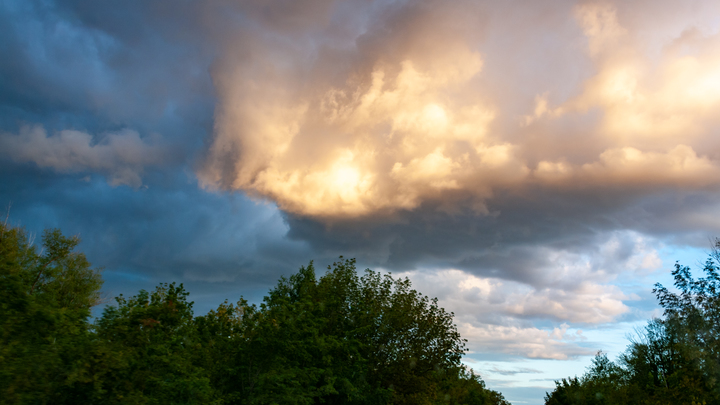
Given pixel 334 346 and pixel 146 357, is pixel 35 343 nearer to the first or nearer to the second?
pixel 146 357

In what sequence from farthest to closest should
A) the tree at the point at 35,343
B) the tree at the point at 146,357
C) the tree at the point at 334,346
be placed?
the tree at the point at 334,346
the tree at the point at 146,357
the tree at the point at 35,343

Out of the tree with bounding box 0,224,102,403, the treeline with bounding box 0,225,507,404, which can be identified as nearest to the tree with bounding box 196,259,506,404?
the treeline with bounding box 0,225,507,404

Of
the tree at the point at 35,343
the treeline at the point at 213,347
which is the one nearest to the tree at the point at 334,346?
the treeline at the point at 213,347

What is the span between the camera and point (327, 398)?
33344mm

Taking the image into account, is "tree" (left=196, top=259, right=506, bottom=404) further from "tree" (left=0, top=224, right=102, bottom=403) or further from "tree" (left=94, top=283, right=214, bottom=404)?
"tree" (left=0, top=224, right=102, bottom=403)

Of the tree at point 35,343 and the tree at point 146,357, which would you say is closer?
the tree at point 35,343

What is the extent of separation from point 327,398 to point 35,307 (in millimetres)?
24937

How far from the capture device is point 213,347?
2398 cm

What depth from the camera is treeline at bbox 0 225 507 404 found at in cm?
1136

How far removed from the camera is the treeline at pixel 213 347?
37.3ft

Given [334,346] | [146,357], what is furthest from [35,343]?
[334,346]

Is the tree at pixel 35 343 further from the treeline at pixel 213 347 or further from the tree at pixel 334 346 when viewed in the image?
the tree at pixel 334 346

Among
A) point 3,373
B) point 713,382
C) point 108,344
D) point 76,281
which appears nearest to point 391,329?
point 713,382

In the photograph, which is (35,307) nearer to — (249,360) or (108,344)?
(108,344)
